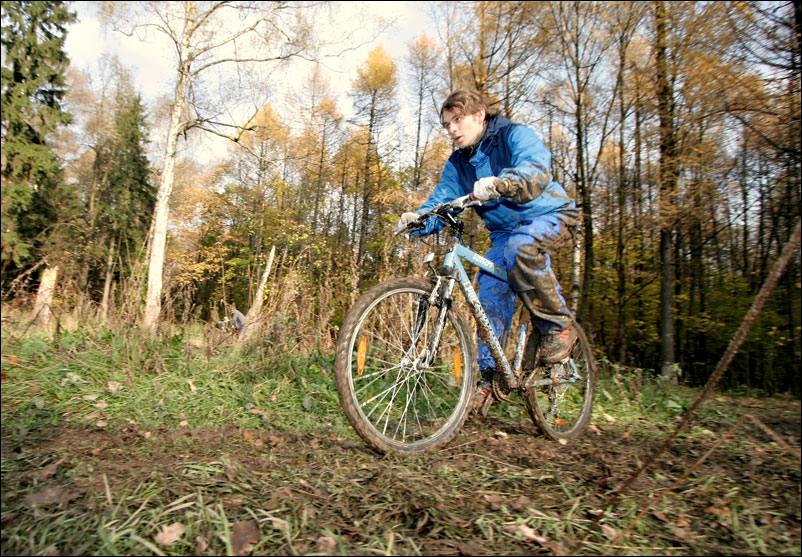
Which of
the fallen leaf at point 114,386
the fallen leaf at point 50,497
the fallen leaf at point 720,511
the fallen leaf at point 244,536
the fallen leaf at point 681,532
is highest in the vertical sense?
the fallen leaf at point 114,386

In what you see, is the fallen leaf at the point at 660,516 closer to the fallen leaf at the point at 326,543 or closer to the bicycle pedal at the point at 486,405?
the fallen leaf at the point at 326,543

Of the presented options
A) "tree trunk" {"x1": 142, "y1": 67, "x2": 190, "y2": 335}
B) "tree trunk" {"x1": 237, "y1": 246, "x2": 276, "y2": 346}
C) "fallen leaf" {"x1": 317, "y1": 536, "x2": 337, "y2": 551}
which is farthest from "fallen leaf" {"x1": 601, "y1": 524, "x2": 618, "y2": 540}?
"tree trunk" {"x1": 142, "y1": 67, "x2": 190, "y2": 335}

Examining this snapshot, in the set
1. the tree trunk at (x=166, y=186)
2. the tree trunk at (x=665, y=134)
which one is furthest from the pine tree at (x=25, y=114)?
the tree trunk at (x=166, y=186)

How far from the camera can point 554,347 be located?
287 cm

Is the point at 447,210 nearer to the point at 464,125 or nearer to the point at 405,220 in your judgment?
the point at 405,220

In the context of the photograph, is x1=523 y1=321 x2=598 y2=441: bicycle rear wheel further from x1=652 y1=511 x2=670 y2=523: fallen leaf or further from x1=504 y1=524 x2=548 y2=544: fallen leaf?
x1=504 y1=524 x2=548 y2=544: fallen leaf

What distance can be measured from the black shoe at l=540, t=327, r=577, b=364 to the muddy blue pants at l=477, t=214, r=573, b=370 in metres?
0.05

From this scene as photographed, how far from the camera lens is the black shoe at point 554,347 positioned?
2861 millimetres

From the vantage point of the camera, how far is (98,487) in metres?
1.46

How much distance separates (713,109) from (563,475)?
9138 mm

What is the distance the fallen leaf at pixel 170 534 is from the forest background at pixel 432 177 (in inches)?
35.0

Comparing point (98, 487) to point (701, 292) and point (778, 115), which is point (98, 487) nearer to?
point (778, 115)

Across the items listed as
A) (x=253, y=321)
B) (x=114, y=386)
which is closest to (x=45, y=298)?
(x=114, y=386)

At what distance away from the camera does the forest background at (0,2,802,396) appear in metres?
3.66
